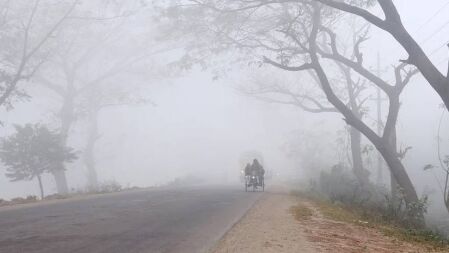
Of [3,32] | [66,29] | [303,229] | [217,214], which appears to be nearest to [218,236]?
[303,229]

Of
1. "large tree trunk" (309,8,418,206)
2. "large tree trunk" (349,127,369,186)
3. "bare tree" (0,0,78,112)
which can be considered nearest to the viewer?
"large tree trunk" (309,8,418,206)

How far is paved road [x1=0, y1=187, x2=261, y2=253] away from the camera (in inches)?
376

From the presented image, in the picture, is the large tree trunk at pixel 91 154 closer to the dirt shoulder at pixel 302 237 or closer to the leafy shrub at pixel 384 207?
the leafy shrub at pixel 384 207

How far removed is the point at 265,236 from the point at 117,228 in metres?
3.07

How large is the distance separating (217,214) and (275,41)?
1377 centimetres

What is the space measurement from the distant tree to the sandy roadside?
1967 centimetres

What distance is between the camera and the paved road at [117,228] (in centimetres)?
954

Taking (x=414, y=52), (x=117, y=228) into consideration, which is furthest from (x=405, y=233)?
(x=117, y=228)

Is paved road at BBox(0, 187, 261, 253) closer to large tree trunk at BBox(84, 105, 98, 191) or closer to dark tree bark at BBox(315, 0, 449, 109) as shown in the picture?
dark tree bark at BBox(315, 0, 449, 109)

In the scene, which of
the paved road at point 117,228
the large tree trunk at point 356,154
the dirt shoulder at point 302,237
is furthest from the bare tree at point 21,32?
the dirt shoulder at point 302,237

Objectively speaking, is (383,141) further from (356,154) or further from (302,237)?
(302,237)

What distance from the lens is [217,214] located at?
16016mm

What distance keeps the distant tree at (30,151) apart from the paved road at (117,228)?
1627 cm

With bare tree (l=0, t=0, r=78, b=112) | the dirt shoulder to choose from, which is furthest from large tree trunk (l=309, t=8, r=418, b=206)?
bare tree (l=0, t=0, r=78, b=112)
